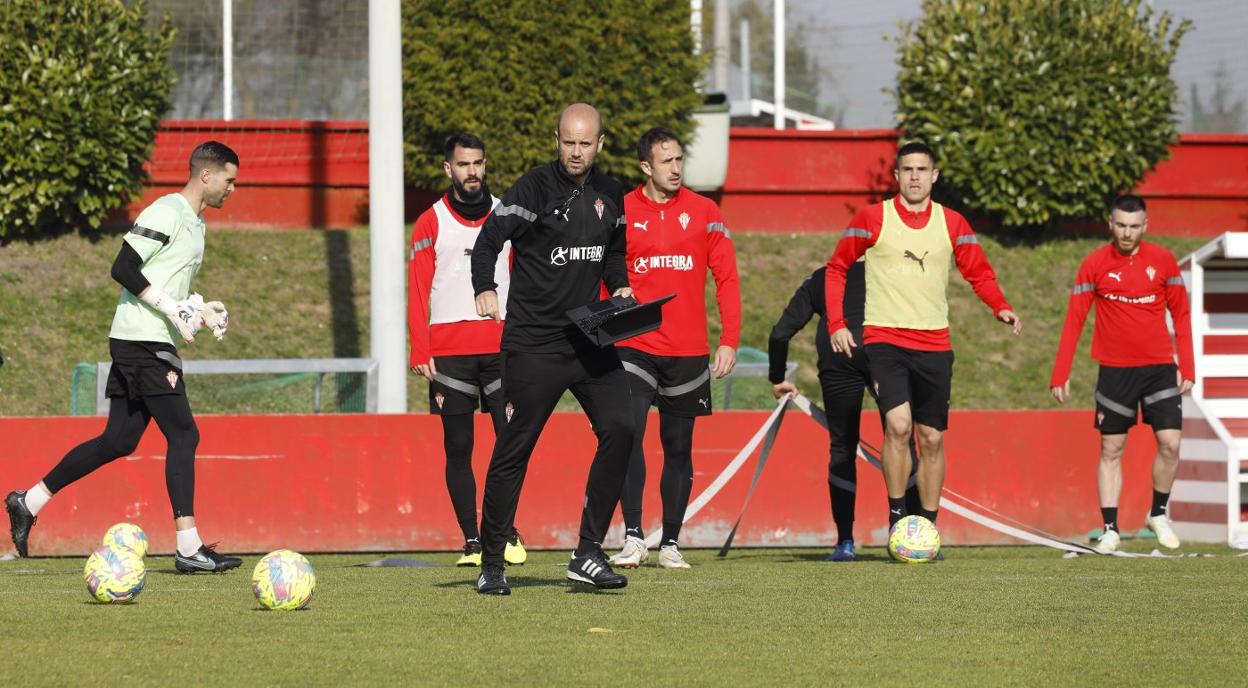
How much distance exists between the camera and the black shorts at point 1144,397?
10.8m

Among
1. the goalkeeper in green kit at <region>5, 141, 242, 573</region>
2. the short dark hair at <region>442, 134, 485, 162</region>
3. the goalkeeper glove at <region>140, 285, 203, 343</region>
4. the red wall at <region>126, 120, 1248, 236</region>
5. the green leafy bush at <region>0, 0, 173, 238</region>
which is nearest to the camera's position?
the goalkeeper glove at <region>140, 285, 203, 343</region>

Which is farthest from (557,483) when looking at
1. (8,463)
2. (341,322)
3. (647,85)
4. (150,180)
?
(150,180)

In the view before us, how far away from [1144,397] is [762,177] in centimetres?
1096

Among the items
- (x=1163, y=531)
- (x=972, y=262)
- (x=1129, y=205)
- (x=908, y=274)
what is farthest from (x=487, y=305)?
(x=1163, y=531)

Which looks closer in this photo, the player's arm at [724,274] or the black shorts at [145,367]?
the black shorts at [145,367]

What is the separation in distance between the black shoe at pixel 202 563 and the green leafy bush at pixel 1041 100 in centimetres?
1291

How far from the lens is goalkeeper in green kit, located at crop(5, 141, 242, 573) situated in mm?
8484

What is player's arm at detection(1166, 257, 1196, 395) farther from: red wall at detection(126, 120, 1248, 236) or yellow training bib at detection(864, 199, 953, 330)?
red wall at detection(126, 120, 1248, 236)

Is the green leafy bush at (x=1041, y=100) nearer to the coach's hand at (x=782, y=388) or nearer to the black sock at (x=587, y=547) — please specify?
the coach's hand at (x=782, y=388)

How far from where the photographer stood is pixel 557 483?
1139 centimetres

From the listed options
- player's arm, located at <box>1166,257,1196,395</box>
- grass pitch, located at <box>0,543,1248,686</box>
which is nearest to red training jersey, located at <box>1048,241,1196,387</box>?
player's arm, located at <box>1166,257,1196,395</box>

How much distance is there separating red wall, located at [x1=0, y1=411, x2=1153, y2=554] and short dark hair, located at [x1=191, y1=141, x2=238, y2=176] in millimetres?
2687

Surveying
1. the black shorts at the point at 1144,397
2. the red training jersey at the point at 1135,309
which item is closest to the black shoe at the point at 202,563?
the red training jersey at the point at 1135,309

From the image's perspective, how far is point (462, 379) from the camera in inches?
370
